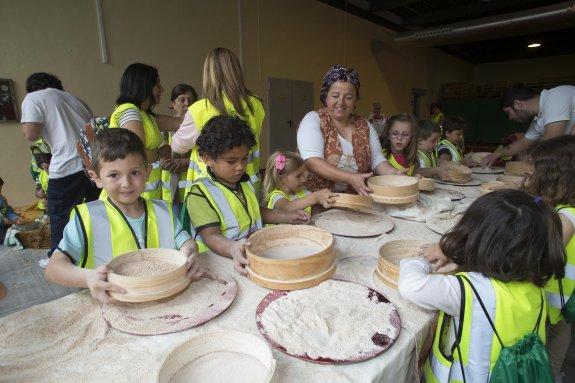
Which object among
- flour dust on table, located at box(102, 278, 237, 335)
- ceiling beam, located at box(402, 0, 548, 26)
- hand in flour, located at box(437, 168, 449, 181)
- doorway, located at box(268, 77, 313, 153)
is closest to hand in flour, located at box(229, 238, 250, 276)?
flour dust on table, located at box(102, 278, 237, 335)

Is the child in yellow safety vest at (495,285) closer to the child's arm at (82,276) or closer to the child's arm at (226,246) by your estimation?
the child's arm at (226,246)

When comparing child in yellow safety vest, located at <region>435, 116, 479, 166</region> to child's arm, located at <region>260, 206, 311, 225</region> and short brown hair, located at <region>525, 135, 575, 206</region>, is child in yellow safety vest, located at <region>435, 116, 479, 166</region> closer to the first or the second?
short brown hair, located at <region>525, 135, 575, 206</region>

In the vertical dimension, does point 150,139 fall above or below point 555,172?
above

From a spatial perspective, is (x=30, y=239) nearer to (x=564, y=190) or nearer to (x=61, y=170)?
(x=61, y=170)

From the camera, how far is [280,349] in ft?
3.14

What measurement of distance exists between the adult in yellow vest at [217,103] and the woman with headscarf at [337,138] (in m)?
0.44

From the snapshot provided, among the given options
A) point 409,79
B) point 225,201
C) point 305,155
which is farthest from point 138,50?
point 409,79

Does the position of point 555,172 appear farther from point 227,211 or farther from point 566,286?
point 227,211

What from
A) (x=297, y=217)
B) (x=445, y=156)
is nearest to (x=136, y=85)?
(x=297, y=217)

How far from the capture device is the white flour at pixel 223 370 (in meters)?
0.87

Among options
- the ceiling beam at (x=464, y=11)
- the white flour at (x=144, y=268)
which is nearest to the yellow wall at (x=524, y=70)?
the ceiling beam at (x=464, y=11)

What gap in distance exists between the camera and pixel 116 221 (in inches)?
55.3

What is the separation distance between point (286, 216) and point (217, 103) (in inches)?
36.1

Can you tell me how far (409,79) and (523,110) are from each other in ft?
31.3
